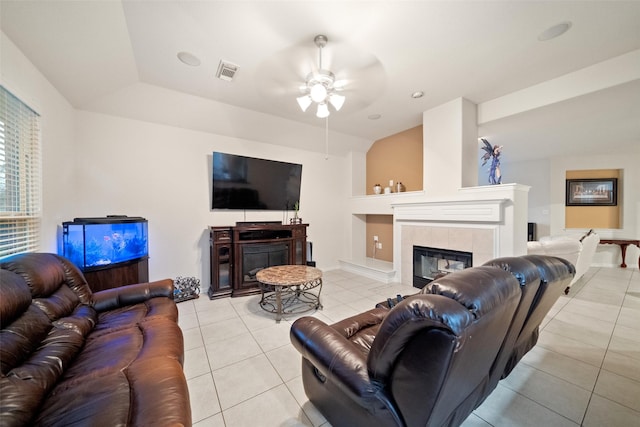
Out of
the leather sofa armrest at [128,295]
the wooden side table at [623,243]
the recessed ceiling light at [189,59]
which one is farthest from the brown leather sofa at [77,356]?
the wooden side table at [623,243]

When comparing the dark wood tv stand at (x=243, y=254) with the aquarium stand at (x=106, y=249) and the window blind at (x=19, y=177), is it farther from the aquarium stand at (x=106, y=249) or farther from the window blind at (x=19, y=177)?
the window blind at (x=19, y=177)

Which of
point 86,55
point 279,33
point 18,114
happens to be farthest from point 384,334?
point 86,55

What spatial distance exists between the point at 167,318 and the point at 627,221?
8718mm

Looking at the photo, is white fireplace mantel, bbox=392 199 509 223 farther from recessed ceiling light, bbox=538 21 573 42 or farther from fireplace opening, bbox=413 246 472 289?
recessed ceiling light, bbox=538 21 573 42

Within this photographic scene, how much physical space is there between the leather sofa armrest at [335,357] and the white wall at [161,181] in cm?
290

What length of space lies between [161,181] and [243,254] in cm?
159

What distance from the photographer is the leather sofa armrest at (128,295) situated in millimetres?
1951

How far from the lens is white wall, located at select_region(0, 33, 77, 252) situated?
171 cm

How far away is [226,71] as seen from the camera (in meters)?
2.60

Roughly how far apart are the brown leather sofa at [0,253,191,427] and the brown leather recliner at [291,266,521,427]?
27.7 inches

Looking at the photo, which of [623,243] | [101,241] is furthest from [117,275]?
[623,243]

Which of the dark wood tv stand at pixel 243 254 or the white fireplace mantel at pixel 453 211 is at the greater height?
the white fireplace mantel at pixel 453 211

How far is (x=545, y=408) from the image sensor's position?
1491 mm

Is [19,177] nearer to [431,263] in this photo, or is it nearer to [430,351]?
[430,351]
